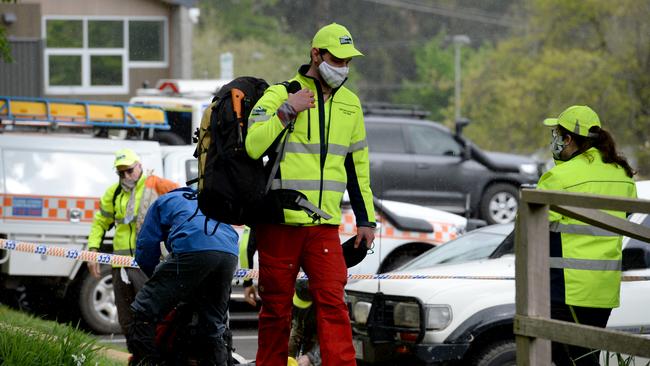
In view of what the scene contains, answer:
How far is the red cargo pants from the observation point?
5.58 meters

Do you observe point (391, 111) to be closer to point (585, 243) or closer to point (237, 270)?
point (237, 270)

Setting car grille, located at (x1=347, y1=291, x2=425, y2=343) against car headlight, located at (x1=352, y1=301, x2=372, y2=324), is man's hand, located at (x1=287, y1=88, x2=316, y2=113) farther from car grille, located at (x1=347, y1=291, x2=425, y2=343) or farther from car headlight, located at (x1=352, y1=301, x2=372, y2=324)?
car headlight, located at (x1=352, y1=301, x2=372, y2=324)

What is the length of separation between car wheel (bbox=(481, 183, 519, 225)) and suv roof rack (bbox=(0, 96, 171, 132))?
26.8ft

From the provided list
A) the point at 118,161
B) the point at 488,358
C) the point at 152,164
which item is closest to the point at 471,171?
the point at 152,164

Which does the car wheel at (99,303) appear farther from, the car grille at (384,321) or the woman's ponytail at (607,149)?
the woman's ponytail at (607,149)

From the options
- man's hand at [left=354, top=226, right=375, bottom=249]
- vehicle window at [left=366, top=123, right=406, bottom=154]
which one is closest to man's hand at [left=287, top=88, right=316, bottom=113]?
man's hand at [left=354, top=226, right=375, bottom=249]

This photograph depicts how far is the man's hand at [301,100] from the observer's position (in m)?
5.44

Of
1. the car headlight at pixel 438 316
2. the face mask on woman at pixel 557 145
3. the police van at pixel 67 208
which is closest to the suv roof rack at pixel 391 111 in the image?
the police van at pixel 67 208

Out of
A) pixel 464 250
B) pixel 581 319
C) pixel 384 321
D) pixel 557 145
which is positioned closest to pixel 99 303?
pixel 464 250

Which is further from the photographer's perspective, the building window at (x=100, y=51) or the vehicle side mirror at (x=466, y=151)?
the building window at (x=100, y=51)

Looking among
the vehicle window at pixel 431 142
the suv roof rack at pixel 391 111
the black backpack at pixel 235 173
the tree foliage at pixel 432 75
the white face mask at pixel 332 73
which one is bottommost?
the black backpack at pixel 235 173

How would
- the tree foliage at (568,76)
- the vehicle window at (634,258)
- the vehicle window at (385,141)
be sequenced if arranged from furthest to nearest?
the tree foliage at (568,76), the vehicle window at (385,141), the vehicle window at (634,258)

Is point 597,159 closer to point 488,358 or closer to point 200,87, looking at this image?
point 488,358

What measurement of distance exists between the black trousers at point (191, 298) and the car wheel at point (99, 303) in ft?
15.9
